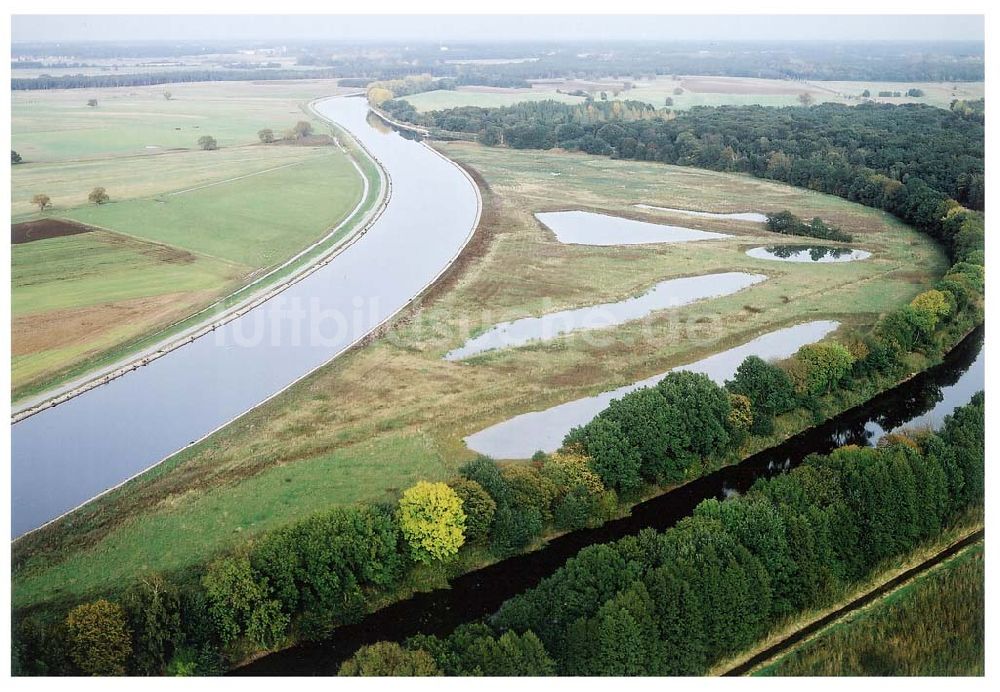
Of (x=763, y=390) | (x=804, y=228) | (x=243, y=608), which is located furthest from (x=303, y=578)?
(x=804, y=228)

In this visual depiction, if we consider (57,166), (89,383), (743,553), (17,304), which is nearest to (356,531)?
(743,553)

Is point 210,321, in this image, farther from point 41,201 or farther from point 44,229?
point 41,201

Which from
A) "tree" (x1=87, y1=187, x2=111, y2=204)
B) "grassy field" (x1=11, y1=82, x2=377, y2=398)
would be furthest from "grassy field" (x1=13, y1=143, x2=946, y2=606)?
"tree" (x1=87, y1=187, x2=111, y2=204)

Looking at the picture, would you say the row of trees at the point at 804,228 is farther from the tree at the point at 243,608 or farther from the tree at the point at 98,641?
the tree at the point at 98,641

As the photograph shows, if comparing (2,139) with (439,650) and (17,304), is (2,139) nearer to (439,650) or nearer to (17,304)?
(17,304)

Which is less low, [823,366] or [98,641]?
[823,366]

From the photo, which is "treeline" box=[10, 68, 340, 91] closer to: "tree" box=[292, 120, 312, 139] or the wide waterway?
"tree" box=[292, 120, 312, 139]
